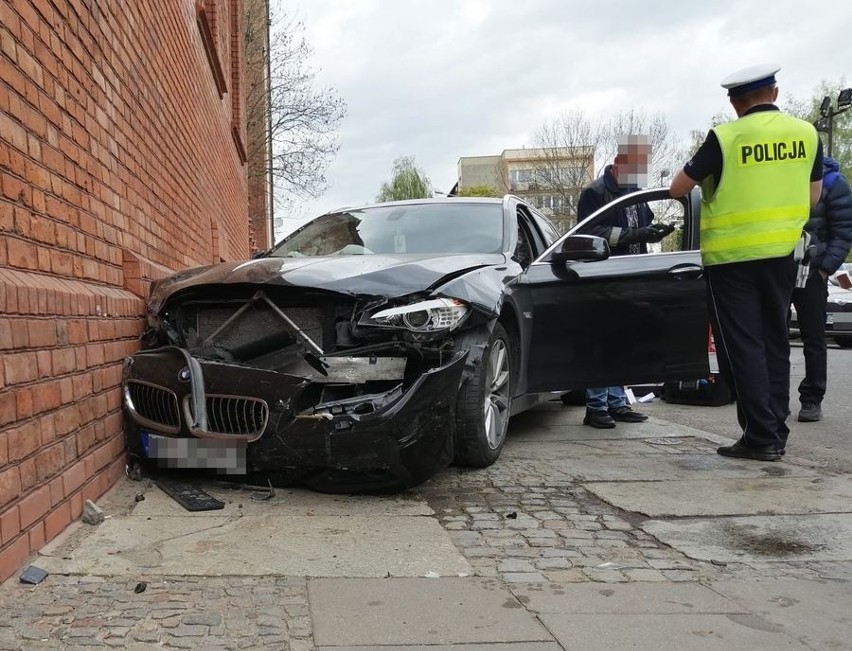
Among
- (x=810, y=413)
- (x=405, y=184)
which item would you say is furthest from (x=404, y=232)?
(x=405, y=184)

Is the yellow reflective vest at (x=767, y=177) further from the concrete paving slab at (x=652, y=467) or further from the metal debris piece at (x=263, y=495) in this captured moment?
the metal debris piece at (x=263, y=495)

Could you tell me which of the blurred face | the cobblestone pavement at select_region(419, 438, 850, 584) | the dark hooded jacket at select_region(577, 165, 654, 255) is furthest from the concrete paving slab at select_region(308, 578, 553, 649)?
the blurred face

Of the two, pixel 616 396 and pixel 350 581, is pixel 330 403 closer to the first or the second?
pixel 350 581

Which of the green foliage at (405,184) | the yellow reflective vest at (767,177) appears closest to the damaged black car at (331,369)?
the yellow reflective vest at (767,177)

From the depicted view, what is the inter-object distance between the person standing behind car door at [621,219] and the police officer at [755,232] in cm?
106

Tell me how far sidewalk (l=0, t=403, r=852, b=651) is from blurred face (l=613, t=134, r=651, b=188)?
2.71 meters

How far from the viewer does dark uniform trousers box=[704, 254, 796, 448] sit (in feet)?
14.0

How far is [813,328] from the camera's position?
19.2ft

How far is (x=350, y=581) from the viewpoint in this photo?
2.44 meters

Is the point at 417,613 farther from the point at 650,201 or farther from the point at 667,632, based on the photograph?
the point at 650,201

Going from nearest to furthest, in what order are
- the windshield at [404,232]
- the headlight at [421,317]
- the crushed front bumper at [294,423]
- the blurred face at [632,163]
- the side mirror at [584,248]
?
the crushed front bumper at [294,423] < the headlight at [421,317] < the side mirror at [584,248] < the windshield at [404,232] < the blurred face at [632,163]

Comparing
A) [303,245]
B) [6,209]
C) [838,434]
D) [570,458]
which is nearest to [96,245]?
[6,209]

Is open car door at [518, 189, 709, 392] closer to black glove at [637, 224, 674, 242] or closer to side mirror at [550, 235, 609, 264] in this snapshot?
side mirror at [550, 235, 609, 264]

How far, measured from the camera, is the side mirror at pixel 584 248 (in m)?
4.50
